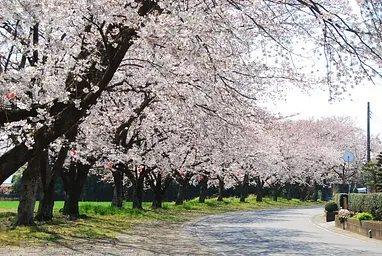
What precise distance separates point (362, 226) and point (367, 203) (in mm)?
1936

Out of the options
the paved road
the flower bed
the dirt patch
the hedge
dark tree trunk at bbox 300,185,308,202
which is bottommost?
the dirt patch

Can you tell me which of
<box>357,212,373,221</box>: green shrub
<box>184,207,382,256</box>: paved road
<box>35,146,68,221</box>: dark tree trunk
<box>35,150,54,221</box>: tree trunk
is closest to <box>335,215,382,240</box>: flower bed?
<box>357,212,373,221</box>: green shrub

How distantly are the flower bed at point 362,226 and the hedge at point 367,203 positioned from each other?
72cm

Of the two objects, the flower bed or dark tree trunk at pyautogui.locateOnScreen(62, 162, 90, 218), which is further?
dark tree trunk at pyautogui.locateOnScreen(62, 162, 90, 218)

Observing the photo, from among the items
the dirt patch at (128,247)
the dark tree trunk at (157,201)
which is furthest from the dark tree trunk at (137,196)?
the dirt patch at (128,247)

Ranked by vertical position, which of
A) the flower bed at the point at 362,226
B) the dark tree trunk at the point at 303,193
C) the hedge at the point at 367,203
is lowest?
the flower bed at the point at 362,226

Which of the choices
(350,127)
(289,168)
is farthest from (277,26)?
(350,127)

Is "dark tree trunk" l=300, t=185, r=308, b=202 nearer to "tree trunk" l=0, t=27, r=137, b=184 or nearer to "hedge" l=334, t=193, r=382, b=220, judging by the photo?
"hedge" l=334, t=193, r=382, b=220

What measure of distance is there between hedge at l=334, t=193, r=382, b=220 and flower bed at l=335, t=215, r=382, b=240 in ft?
2.36

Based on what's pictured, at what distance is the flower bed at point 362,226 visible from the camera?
58.2ft

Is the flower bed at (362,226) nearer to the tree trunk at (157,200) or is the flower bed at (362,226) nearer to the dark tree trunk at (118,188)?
the dark tree trunk at (118,188)

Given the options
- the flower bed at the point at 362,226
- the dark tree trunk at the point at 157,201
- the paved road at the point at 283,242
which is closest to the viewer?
the paved road at the point at 283,242

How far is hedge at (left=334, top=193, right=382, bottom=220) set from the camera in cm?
1955

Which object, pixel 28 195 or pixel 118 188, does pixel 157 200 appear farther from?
pixel 28 195
